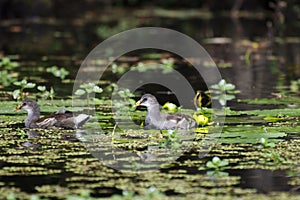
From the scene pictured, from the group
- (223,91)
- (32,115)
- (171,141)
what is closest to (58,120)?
(32,115)

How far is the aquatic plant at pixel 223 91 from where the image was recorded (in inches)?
463

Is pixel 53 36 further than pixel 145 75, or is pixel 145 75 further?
pixel 53 36

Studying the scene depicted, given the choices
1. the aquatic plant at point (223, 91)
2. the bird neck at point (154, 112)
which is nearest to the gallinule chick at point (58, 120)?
the bird neck at point (154, 112)

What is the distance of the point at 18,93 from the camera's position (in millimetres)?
11070

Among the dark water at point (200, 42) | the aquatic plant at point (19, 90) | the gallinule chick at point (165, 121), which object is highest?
the dark water at point (200, 42)

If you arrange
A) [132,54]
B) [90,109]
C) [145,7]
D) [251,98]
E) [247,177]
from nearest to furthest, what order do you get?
[247,177], [90,109], [251,98], [132,54], [145,7]

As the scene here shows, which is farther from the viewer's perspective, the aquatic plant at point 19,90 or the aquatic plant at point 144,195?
the aquatic plant at point 19,90

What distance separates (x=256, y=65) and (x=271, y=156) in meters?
8.70

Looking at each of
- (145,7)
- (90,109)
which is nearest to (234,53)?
(90,109)

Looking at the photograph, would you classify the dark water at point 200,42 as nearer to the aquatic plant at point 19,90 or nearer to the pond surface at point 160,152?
the pond surface at point 160,152

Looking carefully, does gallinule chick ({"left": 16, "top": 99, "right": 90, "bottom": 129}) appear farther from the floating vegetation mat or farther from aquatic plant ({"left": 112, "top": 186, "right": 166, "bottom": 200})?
aquatic plant ({"left": 112, "top": 186, "right": 166, "bottom": 200})

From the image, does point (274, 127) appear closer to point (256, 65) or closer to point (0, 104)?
point (0, 104)

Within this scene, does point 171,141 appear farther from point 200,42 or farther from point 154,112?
point 200,42

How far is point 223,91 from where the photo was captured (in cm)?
1252
